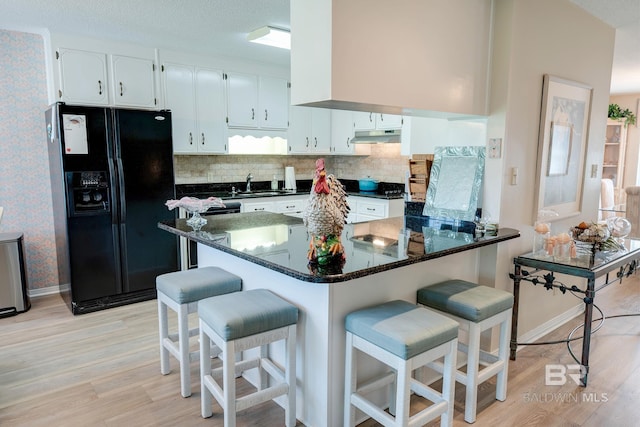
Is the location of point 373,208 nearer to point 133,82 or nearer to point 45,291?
point 133,82

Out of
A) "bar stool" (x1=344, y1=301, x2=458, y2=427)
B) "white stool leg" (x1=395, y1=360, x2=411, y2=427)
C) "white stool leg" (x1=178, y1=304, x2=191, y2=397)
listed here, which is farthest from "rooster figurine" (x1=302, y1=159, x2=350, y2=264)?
"white stool leg" (x1=178, y1=304, x2=191, y2=397)

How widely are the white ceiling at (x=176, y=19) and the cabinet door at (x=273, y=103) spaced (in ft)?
2.72

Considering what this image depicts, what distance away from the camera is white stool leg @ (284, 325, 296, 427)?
2066 mm

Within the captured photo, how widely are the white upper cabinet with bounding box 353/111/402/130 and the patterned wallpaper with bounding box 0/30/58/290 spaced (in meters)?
3.32

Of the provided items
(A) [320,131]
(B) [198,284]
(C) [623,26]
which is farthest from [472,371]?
(A) [320,131]

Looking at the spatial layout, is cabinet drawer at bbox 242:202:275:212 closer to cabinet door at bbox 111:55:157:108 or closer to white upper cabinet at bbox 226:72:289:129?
white upper cabinet at bbox 226:72:289:129

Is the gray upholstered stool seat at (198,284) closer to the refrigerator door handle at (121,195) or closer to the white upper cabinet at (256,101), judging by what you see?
the refrigerator door handle at (121,195)

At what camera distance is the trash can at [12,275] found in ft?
12.1

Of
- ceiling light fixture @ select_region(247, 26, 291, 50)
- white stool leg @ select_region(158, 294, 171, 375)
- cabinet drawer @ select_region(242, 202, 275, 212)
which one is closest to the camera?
white stool leg @ select_region(158, 294, 171, 375)

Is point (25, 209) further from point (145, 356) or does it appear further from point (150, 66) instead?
point (145, 356)

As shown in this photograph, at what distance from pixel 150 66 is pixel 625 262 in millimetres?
4399

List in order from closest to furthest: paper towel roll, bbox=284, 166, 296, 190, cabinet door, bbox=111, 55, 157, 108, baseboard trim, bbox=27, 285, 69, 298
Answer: cabinet door, bbox=111, 55, 157, 108 → baseboard trim, bbox=27, 285, 69, 298 → paper towel roll, bbox=284, 166, 296, 190

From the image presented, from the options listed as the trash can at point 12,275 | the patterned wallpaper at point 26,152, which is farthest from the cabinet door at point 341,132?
the trash can at point 12,275

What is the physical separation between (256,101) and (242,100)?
0.19 metres
